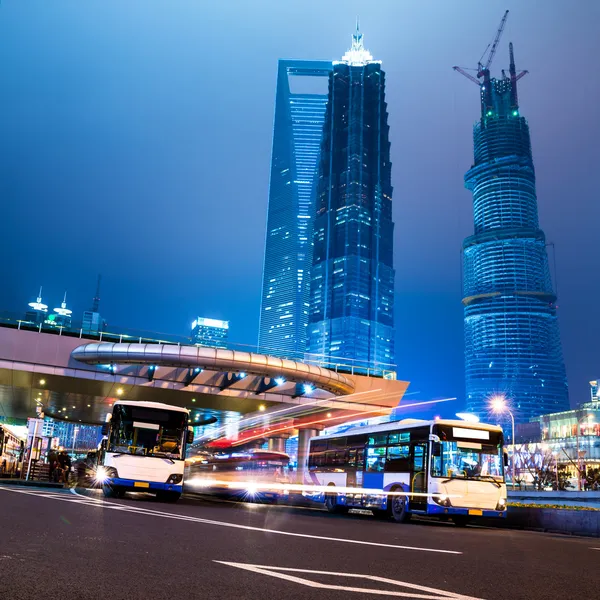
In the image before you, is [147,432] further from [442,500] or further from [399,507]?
[442,500]

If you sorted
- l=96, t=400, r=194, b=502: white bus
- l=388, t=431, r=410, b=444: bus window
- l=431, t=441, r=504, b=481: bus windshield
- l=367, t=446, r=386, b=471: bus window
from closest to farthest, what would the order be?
l=431, t=441, r=504, b=481: bus windshield < l=96, t=400, r=194, b=502: white bus < l=388, t=431, r=410, b=444: bus window < l=367, t=446, r=386, b=471: bus window

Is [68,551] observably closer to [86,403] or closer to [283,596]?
[283,596]

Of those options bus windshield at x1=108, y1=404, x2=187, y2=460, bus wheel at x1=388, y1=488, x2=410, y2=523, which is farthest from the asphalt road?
bus windshield at x1=108, y1=404, x2=187, y2=460

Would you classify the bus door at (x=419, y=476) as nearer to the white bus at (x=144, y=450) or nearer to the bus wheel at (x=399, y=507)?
the bus wheel at (x=399, y=507)

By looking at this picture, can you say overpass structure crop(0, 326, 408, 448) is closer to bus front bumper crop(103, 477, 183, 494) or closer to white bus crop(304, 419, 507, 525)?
bus front bumper crop(103, 477, 183, 494)

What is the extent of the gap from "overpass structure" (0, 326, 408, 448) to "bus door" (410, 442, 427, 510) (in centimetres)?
2211

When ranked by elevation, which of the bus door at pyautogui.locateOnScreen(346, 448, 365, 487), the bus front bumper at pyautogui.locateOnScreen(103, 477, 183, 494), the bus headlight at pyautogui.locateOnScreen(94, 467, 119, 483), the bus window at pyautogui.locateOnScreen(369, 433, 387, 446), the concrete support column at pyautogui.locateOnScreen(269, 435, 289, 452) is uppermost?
the concrete support column at pyautogui.locateOnScreen(269, 435, 289, 452)

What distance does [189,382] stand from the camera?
1710 inches

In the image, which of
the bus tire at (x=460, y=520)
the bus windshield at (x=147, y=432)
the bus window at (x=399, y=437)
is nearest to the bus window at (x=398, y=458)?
the bus window at (x=399, y=437)

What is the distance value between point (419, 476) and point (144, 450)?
8481mm

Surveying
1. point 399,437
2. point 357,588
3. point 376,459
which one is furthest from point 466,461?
point 357,588

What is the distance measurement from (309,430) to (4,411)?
30342 millimetres

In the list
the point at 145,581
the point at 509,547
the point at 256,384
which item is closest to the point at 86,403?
the point at 256,384

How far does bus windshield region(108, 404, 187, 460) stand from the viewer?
21188mm
